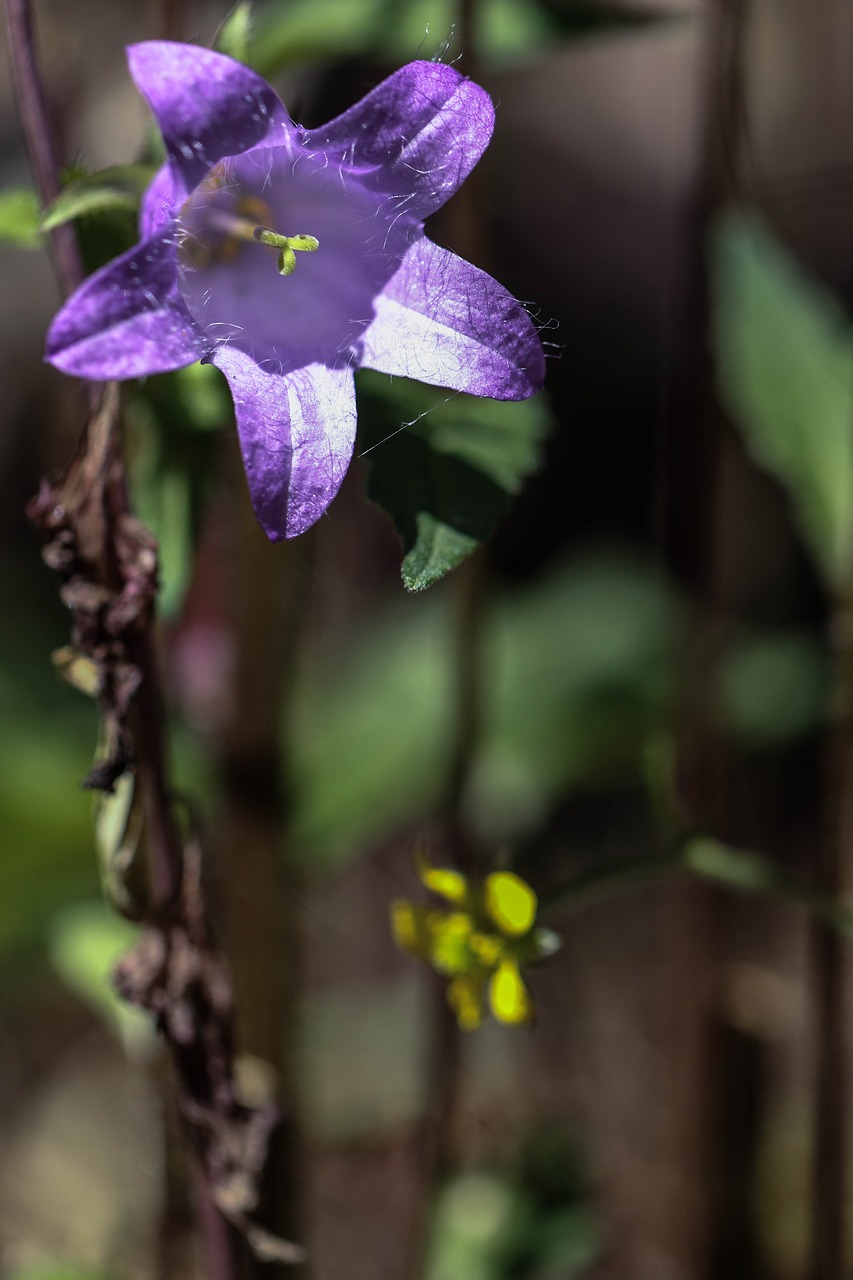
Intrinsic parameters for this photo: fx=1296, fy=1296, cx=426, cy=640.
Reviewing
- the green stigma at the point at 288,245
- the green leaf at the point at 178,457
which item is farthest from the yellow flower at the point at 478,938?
the green stigma at the point at 288,245

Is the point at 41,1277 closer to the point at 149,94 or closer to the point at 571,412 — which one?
the point at 149,94

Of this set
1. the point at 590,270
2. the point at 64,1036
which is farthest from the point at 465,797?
the point at 590,270

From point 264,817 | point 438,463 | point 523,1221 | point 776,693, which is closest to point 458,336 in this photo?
point 438,463

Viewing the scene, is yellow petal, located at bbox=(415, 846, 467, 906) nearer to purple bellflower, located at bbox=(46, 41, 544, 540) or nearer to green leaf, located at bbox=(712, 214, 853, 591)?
purple bellflower, located at bbox=(46, 41, 544, 540)

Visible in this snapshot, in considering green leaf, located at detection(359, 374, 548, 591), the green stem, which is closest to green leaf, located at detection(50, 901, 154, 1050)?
the green stem

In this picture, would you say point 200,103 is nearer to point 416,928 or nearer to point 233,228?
point 233,228
